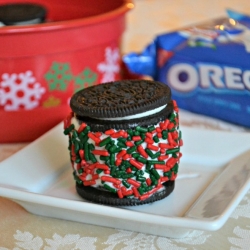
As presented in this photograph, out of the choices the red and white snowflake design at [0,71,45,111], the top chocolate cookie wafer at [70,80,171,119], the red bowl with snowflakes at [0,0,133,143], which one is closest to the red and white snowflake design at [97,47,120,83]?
the red bowl with snowflakes at [0,0,133,143]

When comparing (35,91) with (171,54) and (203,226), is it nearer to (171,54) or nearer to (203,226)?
(171,54)

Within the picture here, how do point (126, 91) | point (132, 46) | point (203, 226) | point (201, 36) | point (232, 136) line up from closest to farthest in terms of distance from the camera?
point (203, 226)
point (126, 91)
point (232, 136)
point (201, 36)
point (132, 46)

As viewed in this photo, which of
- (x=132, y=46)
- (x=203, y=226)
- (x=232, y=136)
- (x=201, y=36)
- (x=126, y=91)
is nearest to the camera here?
(x=203, y=226)

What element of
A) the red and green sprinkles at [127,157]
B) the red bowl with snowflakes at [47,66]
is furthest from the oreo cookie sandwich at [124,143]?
the red bowl with snowflakes at [47,66]

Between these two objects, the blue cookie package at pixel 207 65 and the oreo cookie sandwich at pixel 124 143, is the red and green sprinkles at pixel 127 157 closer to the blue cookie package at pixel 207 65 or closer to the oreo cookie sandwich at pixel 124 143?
the oreo cookie sandwich at pixel 124 143

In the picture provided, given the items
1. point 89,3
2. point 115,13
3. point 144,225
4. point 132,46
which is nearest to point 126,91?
point 144,225

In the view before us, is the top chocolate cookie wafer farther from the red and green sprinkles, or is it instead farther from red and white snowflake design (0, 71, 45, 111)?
red and white snowflake design (0, 71, 45, 111)
